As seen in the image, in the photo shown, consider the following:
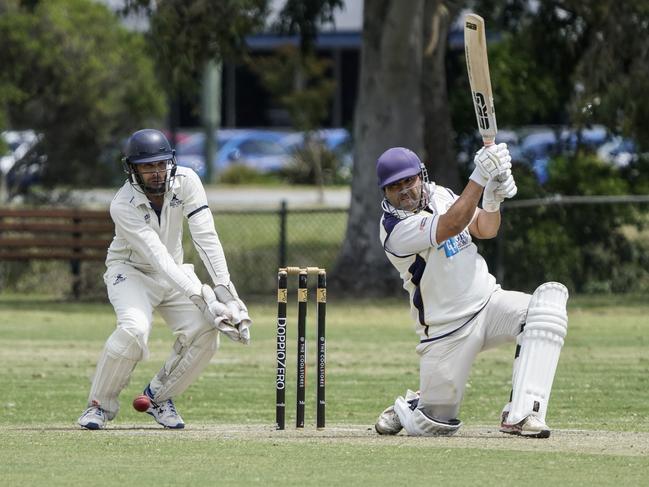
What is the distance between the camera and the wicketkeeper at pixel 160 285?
31.6ft

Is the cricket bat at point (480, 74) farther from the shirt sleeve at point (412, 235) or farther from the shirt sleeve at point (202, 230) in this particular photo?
the shirt sleeve at point (202, 230)

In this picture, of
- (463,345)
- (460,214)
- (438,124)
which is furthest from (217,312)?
(438,124)

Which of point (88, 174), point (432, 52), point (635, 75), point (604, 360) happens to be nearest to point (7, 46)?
point (88, 174)

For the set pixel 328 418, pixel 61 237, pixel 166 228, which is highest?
pixel 166 228

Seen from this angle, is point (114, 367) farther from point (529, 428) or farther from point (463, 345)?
point (529, 428)

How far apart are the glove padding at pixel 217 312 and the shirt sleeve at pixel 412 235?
1.12 m

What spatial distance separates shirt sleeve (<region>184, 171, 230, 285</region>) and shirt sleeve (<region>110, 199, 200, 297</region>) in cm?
20

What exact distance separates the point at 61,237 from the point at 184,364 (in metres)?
13.1

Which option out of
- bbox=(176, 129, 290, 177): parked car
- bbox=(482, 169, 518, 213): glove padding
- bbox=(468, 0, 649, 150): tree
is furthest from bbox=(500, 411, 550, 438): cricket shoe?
bbox=(176, 129, 290, 177): parked car

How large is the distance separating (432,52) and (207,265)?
12.7m

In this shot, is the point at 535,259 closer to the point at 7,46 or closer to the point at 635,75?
the point at 635,75

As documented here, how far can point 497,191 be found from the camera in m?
8.94

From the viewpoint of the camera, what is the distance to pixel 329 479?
7.59 metres

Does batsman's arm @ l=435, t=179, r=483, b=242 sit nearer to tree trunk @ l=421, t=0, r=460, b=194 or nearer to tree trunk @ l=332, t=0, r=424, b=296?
tree trunk @ l=332, t=0, r=424, b=296
